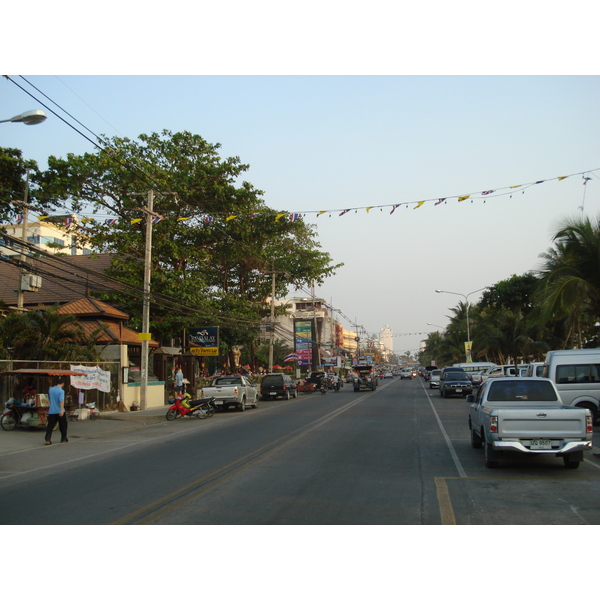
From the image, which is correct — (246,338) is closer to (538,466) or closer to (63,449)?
(63,449)

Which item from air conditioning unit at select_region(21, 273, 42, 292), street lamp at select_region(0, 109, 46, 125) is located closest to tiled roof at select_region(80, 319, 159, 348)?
air conditioning unit at select_region(21, 273, 42, 292)

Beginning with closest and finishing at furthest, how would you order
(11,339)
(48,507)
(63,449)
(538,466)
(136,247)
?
(48,507) < (538,466) < (63,449) < (11,339) < (136,247)

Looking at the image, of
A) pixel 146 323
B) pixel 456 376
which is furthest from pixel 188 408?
pixel 456 376

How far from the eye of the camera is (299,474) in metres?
10.5

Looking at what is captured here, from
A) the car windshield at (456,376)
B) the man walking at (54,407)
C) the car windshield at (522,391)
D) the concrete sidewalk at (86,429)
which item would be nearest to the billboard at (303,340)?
the car windshield at (456,376)

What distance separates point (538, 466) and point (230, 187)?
3085cm

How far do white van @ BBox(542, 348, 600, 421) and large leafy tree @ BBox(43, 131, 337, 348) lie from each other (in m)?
18.8

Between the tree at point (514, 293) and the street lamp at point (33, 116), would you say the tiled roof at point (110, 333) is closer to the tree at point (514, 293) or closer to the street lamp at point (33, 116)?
the street lamp at point (33, 116)

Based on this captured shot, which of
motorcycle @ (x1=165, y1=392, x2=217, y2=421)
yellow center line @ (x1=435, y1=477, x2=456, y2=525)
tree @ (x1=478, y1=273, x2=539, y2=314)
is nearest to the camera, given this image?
yellow center line @ (x1=435, y1=477, x2=456, y2=525)

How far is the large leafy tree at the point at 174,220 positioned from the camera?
35500 mm

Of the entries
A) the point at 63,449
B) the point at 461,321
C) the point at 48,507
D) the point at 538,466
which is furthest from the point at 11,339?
the point at 461,321

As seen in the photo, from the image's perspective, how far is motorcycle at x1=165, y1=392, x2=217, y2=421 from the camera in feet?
82.6

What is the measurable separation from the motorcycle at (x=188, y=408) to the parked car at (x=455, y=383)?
15959 mm

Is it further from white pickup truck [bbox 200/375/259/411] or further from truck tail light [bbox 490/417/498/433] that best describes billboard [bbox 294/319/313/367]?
truck tail light [bbox 490/417/498/433]
